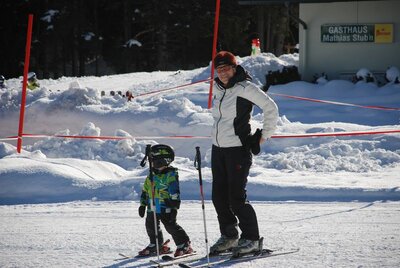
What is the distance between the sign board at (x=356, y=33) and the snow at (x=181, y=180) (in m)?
3.35

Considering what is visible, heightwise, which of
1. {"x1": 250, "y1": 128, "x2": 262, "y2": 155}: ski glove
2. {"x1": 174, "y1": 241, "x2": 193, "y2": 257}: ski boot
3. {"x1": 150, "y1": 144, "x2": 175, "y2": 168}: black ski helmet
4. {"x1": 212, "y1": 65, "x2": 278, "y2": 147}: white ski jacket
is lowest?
{"x1": 174, "y1": 241, "x2": 193, "y2": 257}: ski boot

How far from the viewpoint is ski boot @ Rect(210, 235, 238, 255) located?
6.76 metres

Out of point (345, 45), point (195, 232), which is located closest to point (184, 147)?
point (195, 232)

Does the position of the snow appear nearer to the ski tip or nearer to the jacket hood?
the ski tip

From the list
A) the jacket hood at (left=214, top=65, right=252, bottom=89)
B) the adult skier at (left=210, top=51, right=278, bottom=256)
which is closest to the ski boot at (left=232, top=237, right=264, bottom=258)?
the adult skier at (left=210, top=51, right=278, bottom=256)

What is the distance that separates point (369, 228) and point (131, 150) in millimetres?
5710

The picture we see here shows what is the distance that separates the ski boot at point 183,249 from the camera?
678 cm

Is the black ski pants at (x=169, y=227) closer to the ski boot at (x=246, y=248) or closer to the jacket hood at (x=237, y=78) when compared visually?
the ski boot at (x=246, y=248)

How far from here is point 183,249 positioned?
681cm

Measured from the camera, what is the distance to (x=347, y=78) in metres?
21.2

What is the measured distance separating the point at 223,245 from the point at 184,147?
6.70 metres

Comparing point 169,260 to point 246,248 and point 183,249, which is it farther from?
point 246,248

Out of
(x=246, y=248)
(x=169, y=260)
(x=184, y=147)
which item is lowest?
(x=169, y=260)

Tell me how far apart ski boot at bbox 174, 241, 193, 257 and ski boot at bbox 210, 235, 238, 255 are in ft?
0.72
